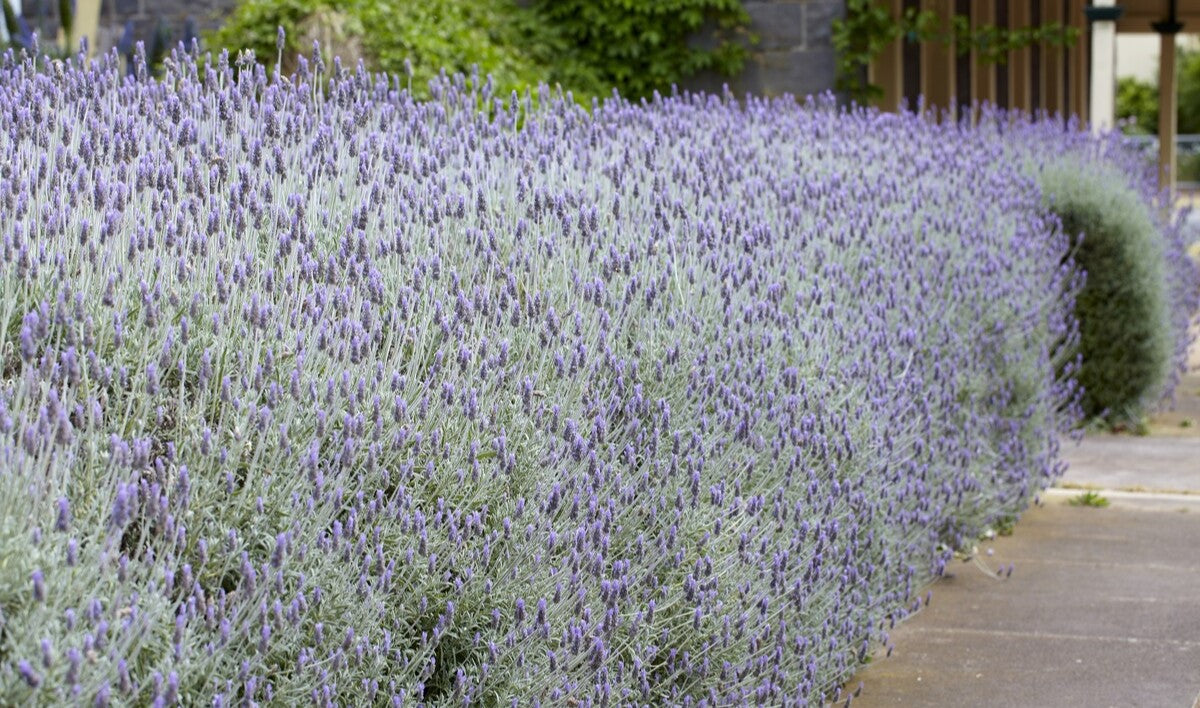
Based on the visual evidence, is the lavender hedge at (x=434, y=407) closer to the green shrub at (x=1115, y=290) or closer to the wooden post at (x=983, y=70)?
the green shrub at (x=1115, y=290)

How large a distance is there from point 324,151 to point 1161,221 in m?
6.51

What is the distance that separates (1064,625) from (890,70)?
7872mm

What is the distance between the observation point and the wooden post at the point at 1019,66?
51.1 ft

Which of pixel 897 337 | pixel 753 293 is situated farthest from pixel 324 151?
pixel 897 337

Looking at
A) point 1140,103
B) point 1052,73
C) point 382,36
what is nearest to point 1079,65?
point 1052,73

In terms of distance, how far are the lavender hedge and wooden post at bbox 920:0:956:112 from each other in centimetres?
879

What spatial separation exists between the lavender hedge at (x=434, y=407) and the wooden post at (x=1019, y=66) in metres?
11.4

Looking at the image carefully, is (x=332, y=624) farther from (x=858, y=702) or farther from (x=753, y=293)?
(x=858, y=702)

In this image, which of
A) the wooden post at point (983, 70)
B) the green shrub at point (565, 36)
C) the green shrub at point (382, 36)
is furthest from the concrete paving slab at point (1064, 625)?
the wooden post at point (983, 70)

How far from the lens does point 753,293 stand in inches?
149

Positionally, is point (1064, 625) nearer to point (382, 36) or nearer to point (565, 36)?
point (382, 36)

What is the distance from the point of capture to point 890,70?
1203cm

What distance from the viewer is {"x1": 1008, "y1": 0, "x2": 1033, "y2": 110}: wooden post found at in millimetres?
15578

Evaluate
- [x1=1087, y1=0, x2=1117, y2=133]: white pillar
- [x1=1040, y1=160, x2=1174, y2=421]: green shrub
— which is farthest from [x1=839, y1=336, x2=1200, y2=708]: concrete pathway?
[x1=1087, y1=0, x2=1117, y2=133]: white pillar
